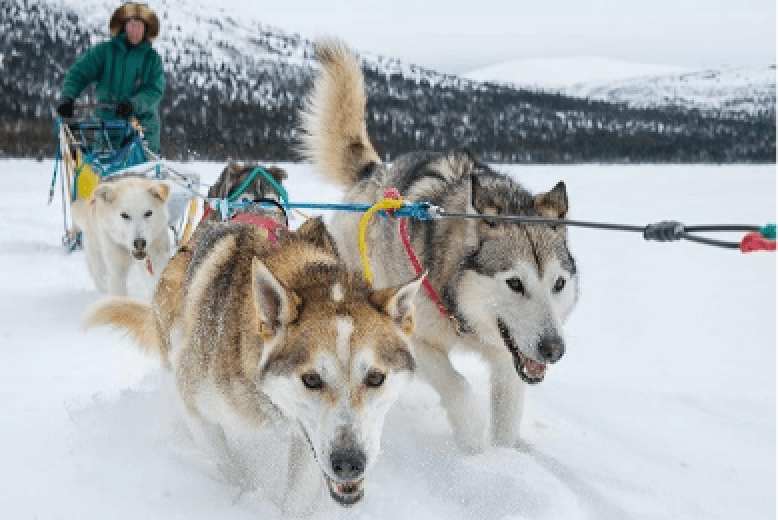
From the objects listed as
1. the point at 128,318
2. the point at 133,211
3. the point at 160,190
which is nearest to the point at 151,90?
the point at 160,190

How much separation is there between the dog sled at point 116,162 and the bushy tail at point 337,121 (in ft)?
4.05

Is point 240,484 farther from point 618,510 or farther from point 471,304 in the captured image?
point 618,510

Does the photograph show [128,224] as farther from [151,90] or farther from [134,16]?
[134,16]

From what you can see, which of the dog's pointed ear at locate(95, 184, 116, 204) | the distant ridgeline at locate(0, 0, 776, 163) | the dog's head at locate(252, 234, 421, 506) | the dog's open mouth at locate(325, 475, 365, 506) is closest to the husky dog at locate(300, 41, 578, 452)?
the dog's head at locate(252, 234, 421, 506)

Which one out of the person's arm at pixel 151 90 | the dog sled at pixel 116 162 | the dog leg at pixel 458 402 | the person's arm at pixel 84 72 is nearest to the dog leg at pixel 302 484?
the dog leg at pixel 458 402

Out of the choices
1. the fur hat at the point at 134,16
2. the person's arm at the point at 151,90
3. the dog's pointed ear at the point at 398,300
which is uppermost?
the fur hat at the point at 134,16

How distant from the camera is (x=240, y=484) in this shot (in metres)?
2.46

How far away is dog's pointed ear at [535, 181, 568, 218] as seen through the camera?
114 inches

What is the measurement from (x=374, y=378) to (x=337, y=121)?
2.60 m

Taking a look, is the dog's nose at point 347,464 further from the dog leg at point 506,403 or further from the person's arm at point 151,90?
the person's arm at point 151,90

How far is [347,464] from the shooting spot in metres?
1.78

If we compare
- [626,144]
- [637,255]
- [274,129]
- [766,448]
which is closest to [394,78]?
[626,144]

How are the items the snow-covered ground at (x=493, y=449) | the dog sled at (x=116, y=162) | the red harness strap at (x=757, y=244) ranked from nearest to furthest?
1. the red harness strap at (x=757, y=244)
2. the snow-covered ground at (x=493, y=449)
3. the dog sled at (x=116, y=162)

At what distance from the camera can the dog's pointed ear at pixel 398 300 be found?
6.82 feet
